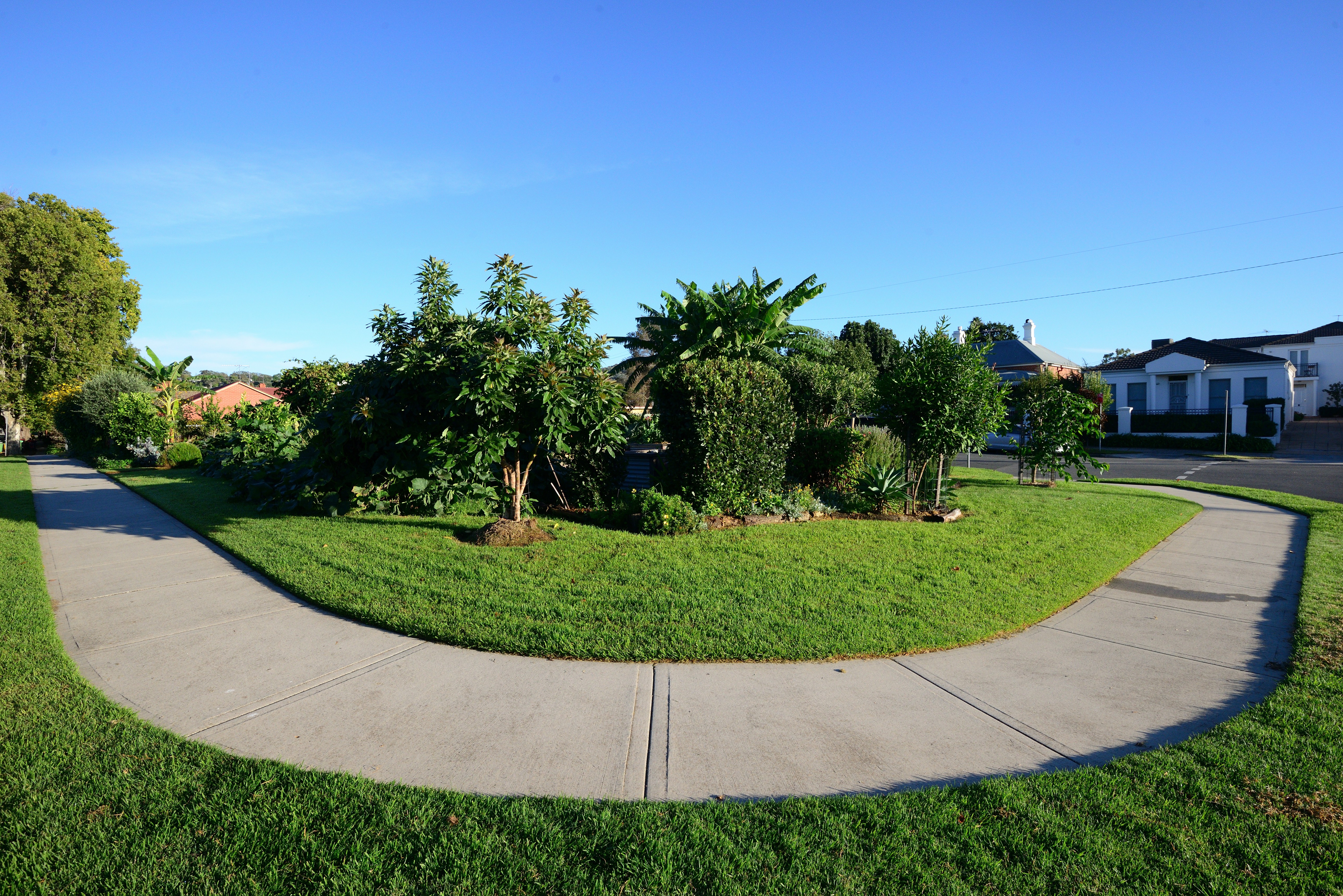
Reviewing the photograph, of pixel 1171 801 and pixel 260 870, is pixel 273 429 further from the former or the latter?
pixel 1171 801

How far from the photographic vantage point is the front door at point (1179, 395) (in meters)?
39.0

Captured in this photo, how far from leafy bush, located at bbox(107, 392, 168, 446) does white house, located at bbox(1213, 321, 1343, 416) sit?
64.5m

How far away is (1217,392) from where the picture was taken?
38.1m

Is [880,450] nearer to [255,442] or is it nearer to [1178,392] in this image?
[255,442]

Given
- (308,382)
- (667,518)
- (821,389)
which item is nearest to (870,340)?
(821,389)

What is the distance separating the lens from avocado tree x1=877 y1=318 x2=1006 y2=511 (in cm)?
1025

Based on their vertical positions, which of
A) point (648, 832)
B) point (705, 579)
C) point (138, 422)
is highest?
point (138, 422)

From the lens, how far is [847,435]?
11289 millimetres

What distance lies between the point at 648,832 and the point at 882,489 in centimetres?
838

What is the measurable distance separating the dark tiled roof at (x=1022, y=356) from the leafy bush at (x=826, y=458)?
40206 mm

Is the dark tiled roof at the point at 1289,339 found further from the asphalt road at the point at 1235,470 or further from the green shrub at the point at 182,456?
the green shrub at the point at 182,456

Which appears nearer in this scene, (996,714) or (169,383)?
(996,714)

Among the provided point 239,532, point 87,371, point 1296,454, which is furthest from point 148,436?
point 1296,454

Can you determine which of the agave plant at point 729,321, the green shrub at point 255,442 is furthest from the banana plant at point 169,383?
the agave plant at point 729,321
